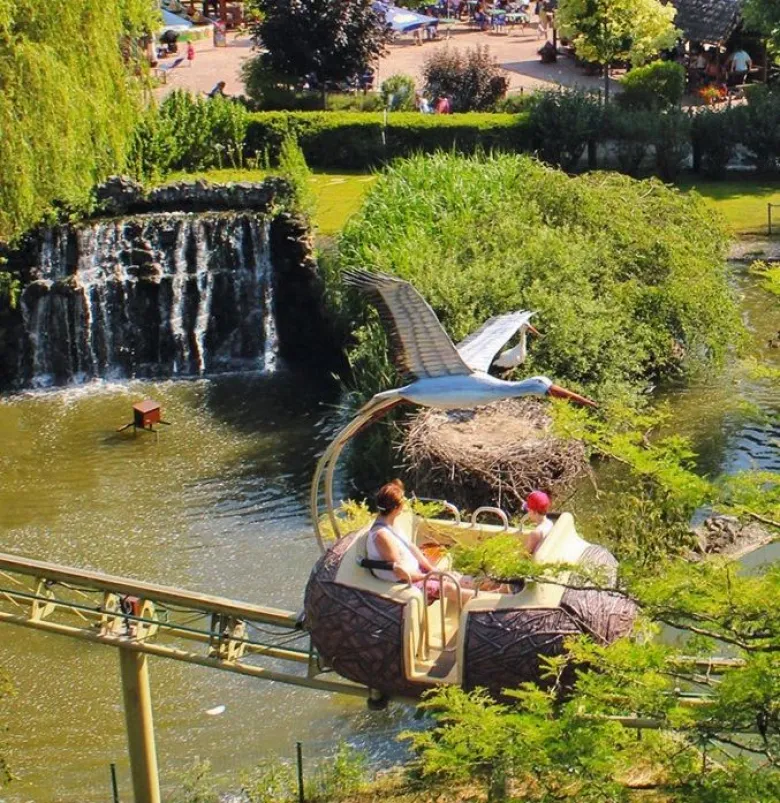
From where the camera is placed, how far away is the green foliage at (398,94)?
37.8 metres

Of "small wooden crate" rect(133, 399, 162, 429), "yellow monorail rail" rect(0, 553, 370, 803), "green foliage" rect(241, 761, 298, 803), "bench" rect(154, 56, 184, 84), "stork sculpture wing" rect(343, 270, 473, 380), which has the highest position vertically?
"stork sculpture wing" rect(343, 270, 473, 380)

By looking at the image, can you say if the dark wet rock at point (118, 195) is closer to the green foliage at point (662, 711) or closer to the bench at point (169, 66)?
the bench at point (169, 66)

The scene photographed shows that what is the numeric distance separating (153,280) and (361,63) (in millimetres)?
12614

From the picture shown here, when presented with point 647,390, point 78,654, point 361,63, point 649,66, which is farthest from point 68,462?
point 649,66

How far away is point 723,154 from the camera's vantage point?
34781 millimetres

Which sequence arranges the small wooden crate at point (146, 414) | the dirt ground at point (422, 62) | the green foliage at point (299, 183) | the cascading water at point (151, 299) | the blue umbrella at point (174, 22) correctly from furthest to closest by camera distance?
the blue umbrella at point (174, 22) < the dirt ground at point (422, 62) < the green foliage at point (299, 183) < the cascading water at point (151, 299) < the small wooden crate at point (146, 414)

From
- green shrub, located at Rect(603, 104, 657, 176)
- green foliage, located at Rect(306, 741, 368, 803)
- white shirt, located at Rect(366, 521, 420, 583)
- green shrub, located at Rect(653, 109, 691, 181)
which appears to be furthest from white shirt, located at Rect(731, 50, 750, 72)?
white shirt, located at Rect(366, 521, 420, 583)

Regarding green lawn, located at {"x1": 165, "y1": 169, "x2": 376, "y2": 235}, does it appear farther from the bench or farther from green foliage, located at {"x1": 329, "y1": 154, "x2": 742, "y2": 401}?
the bench

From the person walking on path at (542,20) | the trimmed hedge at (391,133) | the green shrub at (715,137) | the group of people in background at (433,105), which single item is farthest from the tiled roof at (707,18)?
the trimmed hedge at (391,133)

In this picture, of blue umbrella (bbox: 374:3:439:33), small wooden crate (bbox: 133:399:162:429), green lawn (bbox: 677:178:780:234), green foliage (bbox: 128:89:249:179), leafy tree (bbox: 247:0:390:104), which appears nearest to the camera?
small wooden crate (bbox: 133:399:162:429)

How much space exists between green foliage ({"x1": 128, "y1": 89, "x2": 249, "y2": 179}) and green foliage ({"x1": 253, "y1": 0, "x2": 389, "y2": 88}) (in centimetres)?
337

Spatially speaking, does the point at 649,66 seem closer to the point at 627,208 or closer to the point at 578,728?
the point at 627,208

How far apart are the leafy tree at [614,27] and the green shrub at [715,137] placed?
2896 millimetres

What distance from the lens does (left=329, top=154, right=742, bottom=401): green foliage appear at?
1958cm
